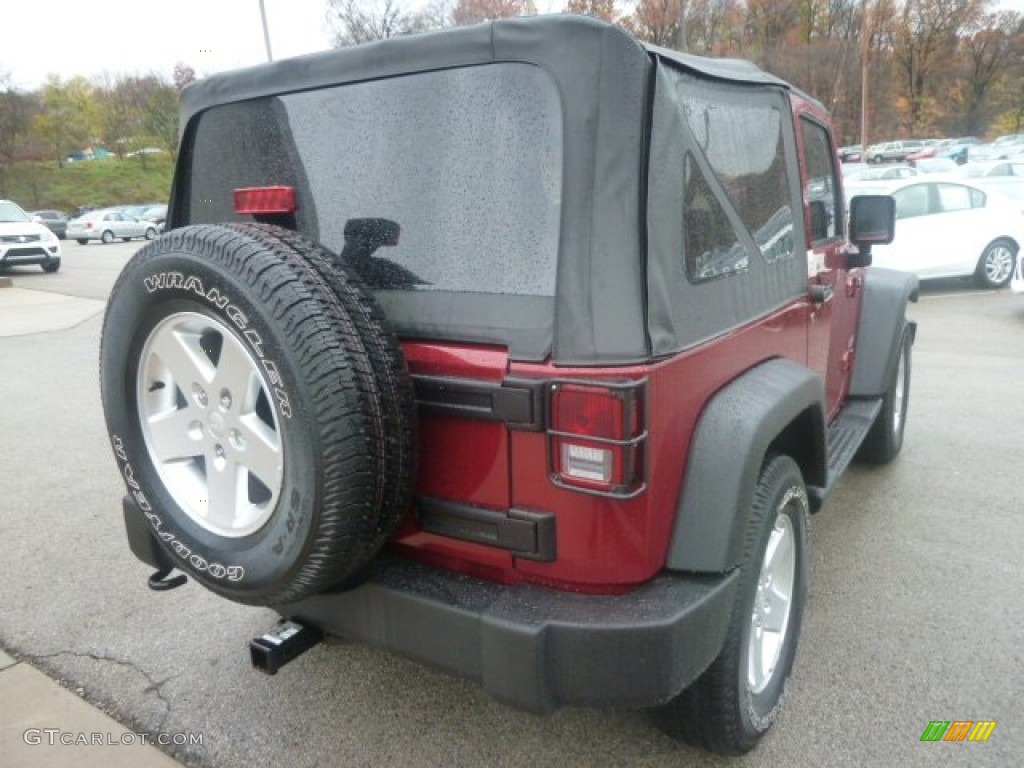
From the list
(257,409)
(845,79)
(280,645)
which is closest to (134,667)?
(280,645)

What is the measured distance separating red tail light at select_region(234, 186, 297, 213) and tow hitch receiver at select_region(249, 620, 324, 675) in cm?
124

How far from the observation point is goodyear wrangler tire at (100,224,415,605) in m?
1.86

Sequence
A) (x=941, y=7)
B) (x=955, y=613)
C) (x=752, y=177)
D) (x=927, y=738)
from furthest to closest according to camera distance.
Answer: (x=941, y=7)
(x=955, y=613)
(x=752, y=177)
(x=927, y=738)

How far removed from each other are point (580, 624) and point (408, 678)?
120 cm

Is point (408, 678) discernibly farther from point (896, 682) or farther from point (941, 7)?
point (941, 7)

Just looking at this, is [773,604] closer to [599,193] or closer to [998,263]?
[599,193]

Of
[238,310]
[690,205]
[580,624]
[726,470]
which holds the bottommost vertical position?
[580,624]

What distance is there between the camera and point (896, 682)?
8.96 feet

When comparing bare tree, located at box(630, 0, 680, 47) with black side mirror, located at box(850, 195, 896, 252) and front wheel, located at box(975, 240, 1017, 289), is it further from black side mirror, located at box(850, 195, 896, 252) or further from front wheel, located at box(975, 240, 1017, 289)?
black side mirror, located at box(850, 195, 896, 252)

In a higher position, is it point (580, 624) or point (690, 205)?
point (690, 205)

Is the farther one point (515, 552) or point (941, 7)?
point (941, 7)

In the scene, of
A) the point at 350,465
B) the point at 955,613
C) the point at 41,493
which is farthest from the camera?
the point at 41,493

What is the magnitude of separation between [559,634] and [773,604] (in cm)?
102

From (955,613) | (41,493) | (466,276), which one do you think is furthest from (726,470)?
(41,493)
